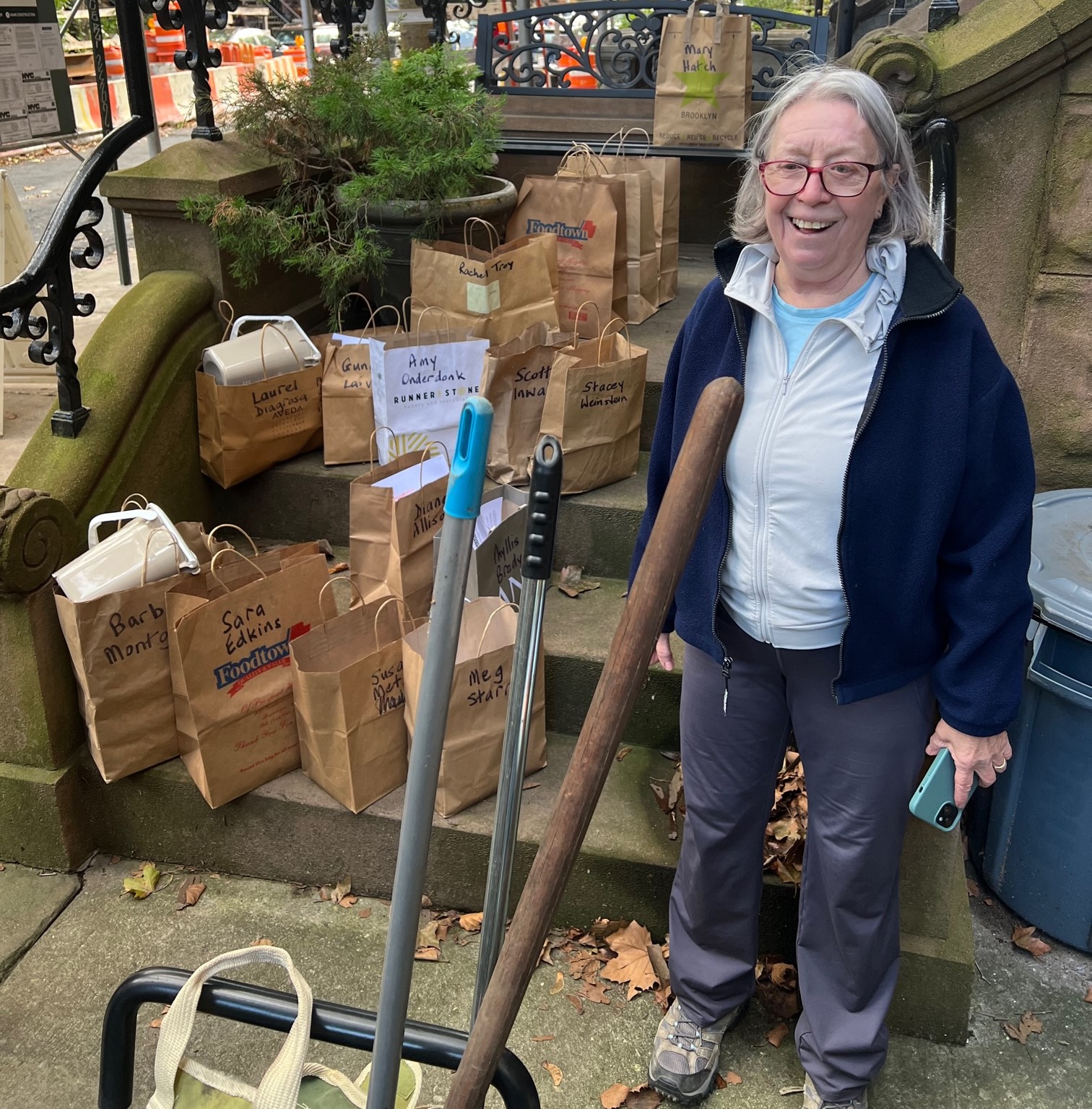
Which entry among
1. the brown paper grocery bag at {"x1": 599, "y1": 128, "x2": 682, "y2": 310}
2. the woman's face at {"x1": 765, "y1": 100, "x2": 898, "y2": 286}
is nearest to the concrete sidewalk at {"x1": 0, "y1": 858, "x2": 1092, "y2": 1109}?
the woman's face at {"x1": 765, "y1": 100, "x2": 898, "y2": 286}

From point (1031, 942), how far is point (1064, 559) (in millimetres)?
987

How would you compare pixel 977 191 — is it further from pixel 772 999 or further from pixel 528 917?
pixel 528 917

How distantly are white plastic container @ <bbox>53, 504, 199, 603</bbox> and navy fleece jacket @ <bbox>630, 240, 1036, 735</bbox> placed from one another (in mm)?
1428

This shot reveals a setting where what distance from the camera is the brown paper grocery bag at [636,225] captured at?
3916mm

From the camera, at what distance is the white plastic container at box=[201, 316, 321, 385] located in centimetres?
338

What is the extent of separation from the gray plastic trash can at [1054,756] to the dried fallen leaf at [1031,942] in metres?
0.03

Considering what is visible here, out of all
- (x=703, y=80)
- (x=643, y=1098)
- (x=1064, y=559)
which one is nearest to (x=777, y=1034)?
(x=643, y=1098)

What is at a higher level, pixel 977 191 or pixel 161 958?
pixel 977 191

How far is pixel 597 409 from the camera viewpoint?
3268 mm

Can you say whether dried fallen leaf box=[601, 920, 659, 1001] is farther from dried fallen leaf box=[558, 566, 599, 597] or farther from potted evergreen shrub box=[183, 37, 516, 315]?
potted evergreen shrub box=[183, 37, 516, 315]

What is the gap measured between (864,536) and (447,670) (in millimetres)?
978

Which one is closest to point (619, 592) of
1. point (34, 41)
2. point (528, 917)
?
point (528, 917)

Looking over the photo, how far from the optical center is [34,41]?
4570mm

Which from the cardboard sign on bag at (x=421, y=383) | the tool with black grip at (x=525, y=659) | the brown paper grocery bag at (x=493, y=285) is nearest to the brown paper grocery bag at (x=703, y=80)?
the brown paper grocery bag at (x=493, y=285)
